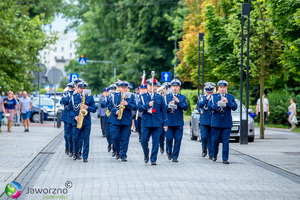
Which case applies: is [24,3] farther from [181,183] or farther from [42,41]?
[181,183]

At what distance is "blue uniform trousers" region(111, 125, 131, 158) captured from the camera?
14938mm

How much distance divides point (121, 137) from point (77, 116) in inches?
46.0

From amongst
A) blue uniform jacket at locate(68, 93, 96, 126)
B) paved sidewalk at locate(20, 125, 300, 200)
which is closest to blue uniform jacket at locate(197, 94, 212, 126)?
paved sidewalk at locate(20, 125, 300, 200)

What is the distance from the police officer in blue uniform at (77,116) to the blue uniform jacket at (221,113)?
288cm

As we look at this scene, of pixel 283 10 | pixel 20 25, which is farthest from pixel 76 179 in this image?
pixel 20 25

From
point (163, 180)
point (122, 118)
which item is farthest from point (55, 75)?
point (163, 180)

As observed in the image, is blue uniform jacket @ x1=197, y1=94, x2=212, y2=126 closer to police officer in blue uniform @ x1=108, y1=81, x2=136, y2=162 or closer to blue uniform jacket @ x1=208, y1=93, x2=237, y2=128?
blue uniform jacket @ x1=208, y1=93, x2=237, y2=128

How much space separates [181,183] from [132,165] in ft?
11.0

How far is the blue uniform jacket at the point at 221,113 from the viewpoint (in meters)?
15.1

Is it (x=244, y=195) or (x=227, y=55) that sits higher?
(x=227, y=55)

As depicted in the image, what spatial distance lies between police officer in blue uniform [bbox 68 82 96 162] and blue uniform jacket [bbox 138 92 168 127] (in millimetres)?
1266

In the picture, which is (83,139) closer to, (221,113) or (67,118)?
(67,118)

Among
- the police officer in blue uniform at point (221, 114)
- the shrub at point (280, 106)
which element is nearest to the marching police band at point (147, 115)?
the police officer in blue uniform at point (221, 114)

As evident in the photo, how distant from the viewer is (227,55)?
29.7m
